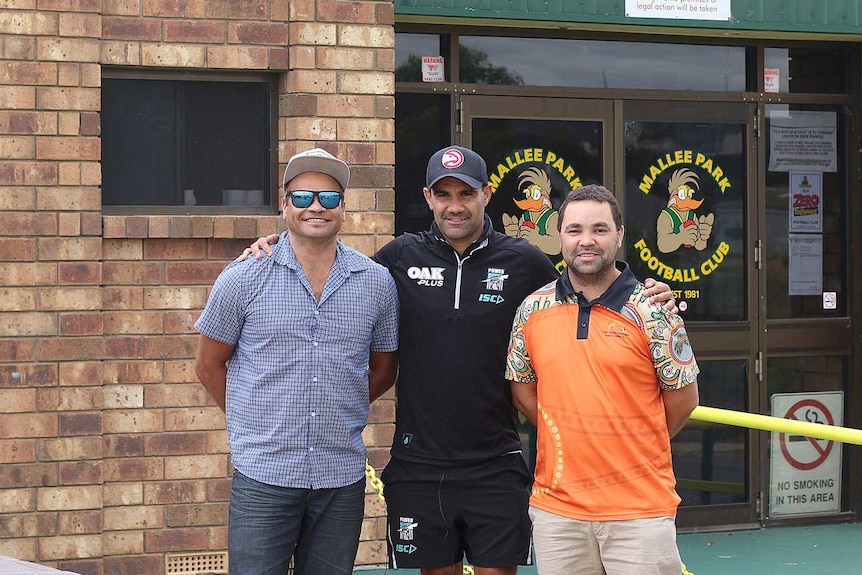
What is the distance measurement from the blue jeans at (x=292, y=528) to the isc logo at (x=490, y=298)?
2.59 ft

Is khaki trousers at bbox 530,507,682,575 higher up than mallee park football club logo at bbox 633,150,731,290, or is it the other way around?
mallee park football club logo at bbox 633,150,731,290

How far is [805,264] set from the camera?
28.3 ft

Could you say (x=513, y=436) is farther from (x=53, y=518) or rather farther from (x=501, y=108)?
(x=501, y=108)

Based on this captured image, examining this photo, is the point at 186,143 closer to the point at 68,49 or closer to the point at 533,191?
the point at 68,49

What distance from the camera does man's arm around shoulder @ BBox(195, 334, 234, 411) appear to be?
4590 mm

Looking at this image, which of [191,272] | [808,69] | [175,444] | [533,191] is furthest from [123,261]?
[808,69]

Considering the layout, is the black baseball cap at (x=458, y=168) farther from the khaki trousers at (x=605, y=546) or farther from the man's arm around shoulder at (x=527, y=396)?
the khaki trousers at (x=605, y=546)

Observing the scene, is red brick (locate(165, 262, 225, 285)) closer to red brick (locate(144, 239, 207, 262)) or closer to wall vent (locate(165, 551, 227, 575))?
red brick (locate(144, 239, 207, 262))

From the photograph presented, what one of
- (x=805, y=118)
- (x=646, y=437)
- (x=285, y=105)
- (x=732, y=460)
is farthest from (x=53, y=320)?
(x=805, y=118)

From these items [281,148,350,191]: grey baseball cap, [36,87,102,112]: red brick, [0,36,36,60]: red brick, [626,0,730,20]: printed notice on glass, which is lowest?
[281,148,350,191]: grey baseball cap

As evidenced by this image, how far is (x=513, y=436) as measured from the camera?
484 cm

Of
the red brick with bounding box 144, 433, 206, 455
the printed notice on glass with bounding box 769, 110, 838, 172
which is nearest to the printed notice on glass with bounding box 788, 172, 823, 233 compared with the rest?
the printed notice on glass with bounding box 769, 110, 838, 172

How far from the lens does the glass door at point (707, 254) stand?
8266mm

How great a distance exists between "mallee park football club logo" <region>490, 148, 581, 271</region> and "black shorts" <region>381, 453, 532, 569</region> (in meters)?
3.32
